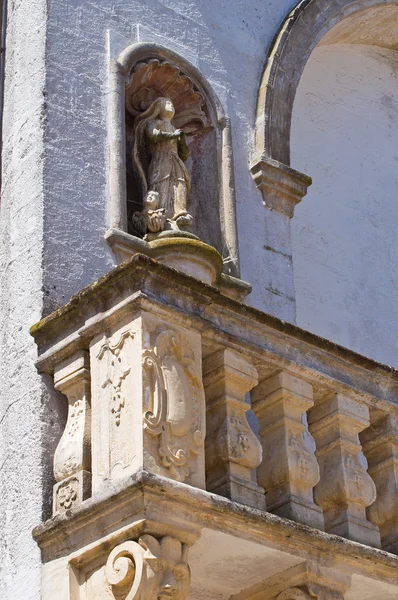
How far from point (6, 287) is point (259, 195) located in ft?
6.90

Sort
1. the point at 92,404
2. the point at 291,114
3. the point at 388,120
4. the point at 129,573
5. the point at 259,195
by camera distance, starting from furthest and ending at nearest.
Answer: the point at 388,120, the point at 291,114, the point at 259,195, the point at 92,404, the point at 129,573

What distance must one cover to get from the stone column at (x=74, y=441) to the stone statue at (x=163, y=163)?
157 cm

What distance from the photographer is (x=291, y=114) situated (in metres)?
10.6

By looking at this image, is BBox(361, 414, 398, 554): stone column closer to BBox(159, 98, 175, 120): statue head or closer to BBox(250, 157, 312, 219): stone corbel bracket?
BBox(250, 157, 312, 219): stone corbel bracket

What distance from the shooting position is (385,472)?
7930mm

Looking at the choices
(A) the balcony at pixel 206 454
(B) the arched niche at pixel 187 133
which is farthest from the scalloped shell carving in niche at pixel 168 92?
(A) the balcony at pixel 206 454

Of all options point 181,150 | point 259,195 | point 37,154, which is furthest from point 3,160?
point 259,195

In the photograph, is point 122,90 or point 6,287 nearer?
point 6,287

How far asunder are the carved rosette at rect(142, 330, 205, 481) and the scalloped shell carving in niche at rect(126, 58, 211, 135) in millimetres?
2653

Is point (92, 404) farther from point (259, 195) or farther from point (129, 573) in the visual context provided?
point (259, 195)

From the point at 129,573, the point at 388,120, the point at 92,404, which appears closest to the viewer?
the point at 129,573

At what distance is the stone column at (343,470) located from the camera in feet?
24.8

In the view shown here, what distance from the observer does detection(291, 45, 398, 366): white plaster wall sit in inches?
424

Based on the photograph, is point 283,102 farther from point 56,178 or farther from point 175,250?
point 56,178
